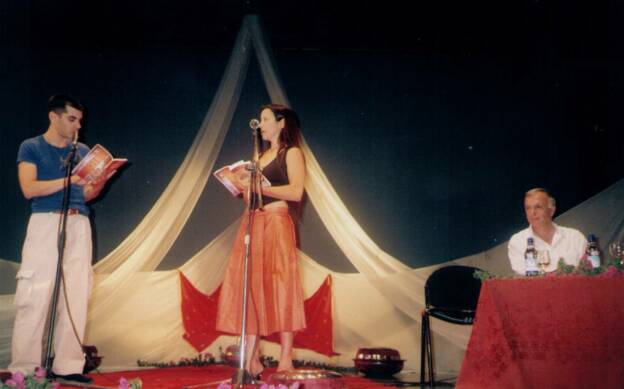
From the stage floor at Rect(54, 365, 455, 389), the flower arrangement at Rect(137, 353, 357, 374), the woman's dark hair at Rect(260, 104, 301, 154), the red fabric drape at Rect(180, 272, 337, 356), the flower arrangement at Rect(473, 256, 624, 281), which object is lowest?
the stage floor at Rect(54, 365, 455, 389)

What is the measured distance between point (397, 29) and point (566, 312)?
10.8ft

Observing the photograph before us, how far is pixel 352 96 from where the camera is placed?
5082mm

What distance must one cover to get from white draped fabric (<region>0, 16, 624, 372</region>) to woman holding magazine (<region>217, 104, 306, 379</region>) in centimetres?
107

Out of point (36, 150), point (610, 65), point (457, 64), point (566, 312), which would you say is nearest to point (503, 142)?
point (457, 64)

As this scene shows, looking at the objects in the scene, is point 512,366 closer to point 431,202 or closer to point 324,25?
point 431,202

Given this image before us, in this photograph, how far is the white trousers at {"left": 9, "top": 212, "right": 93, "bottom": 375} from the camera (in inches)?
126

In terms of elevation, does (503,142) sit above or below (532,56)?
below

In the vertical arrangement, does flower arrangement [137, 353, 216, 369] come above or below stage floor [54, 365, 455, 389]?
above

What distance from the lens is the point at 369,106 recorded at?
5.07 metres

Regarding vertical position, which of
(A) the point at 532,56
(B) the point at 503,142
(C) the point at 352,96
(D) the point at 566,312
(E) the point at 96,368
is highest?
(A) the point at 532,56

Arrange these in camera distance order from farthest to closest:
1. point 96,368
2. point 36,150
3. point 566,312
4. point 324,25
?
point 324,25
point 96,368
point 36,150
point 566,312

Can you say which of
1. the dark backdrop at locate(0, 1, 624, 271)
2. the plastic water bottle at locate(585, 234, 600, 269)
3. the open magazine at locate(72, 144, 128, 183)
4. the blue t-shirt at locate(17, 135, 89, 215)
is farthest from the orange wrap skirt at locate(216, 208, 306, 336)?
the dark backdrop at locate(0, 1, 624, 271)

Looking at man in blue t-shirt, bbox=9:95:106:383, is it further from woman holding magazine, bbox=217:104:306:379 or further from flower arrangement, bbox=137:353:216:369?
flower arrangement, bbox=137:353:216:369

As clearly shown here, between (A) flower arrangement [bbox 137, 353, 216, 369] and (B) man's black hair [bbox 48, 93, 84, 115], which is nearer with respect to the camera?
(B) man's black hair [bbox 48, 93, 84, 115]
